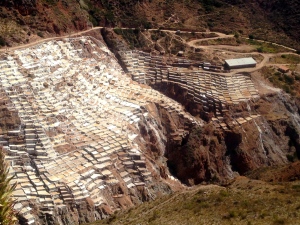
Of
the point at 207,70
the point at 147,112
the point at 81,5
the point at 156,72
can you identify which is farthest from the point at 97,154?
the point at 81,5

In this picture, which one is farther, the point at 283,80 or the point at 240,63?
the point at 283,80

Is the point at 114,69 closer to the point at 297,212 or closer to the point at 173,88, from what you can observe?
the point at 173,88

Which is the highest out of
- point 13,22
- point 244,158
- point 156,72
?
point 13,22

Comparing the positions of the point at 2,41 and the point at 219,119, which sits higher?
the point at 2,41

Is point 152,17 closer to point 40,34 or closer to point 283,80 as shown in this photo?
point 40,34

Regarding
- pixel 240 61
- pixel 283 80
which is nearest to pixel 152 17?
pixel 240 61

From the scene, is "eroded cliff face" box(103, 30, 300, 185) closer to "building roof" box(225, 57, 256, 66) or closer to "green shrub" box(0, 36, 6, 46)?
"building roof" box(225, 57, 256, 66)

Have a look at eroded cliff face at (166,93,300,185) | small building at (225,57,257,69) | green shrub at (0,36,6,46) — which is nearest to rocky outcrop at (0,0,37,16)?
green shrub at (0,36,6,46)

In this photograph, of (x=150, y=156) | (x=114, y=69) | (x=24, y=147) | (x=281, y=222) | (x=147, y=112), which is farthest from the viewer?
(x=114, y=69)
